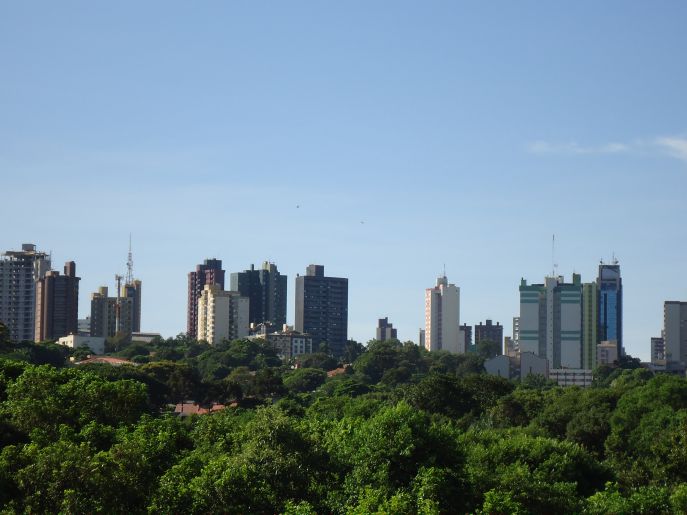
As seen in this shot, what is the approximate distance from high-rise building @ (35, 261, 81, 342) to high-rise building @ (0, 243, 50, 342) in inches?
51.6

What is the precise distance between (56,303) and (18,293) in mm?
6097

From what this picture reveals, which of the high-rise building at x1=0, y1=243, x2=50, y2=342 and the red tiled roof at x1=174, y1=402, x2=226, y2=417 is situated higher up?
the high-rise building at x1=0, y1=243, x2=50, y2=342

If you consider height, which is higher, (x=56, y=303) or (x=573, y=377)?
(x=56, y=303)

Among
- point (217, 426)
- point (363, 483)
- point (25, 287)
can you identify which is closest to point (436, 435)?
point (363, 483)

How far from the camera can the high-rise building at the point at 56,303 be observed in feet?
623

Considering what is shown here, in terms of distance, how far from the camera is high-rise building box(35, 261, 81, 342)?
623 ft

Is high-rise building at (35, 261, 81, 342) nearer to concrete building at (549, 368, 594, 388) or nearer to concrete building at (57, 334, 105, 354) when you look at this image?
concrete building at (57, 334, 105, 354)

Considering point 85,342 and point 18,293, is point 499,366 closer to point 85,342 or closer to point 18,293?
point 85,342

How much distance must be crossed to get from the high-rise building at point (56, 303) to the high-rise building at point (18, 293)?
1.31 m

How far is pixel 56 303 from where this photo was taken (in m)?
191

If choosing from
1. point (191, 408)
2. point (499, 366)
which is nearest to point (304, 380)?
point (191, 408)

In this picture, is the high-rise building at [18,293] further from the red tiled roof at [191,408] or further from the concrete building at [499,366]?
the red tiled roof at [191,408]

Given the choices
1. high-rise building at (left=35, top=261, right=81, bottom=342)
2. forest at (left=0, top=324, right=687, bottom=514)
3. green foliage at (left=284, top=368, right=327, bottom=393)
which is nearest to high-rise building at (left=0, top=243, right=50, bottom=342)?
high-rise building at (left=35, top=261, right=81, bottom=342)

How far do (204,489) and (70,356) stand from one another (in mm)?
110787
